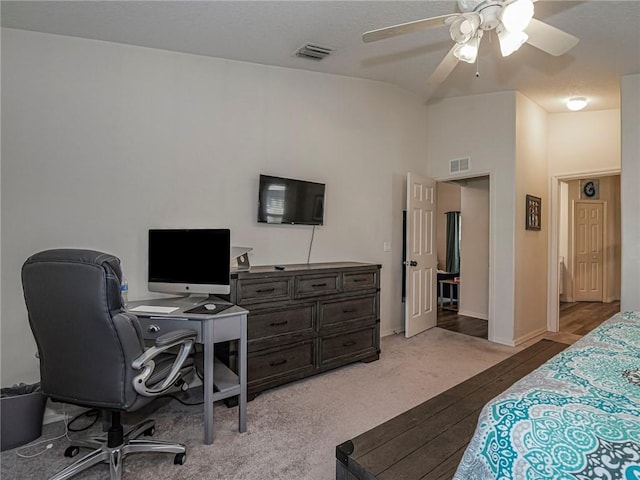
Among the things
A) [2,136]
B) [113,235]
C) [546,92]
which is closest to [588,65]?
[546,92]

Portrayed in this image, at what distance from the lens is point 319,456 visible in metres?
2.08

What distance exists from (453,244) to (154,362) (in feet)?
20.0

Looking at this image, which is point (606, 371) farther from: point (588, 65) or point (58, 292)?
point (588, 65)

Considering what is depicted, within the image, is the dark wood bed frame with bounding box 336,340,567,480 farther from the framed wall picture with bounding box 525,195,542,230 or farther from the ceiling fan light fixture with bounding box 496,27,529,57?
the framed wall picture with bounding box 525,195,542,230

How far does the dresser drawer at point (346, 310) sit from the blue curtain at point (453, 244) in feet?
12.6

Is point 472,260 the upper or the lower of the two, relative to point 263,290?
upper

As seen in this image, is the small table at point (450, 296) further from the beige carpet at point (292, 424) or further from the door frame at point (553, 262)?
the beige carpet at point (292, 424)

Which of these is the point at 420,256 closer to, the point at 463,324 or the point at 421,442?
the point at 463,324

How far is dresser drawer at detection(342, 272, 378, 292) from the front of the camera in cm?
338

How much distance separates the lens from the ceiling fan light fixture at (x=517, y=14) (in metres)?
1.67

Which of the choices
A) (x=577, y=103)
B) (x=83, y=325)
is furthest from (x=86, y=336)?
(x=577, y=103)

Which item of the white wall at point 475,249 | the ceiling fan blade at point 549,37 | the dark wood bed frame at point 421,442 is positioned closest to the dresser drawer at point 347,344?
the dark wood bed frame at point 421,442

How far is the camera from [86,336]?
168cm

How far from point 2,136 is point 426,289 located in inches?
176
